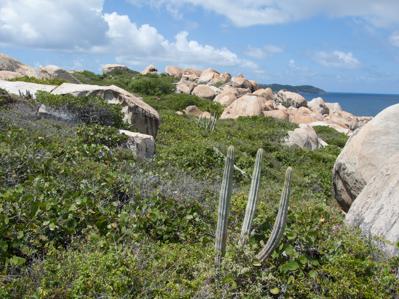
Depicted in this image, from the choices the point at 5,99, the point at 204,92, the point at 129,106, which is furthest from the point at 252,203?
the point at 204,92

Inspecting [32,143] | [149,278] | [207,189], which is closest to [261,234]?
[149,278]

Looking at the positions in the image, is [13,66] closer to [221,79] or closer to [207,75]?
[221,79]

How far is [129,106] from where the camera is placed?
1498 cm

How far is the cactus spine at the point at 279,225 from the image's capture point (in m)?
5.52

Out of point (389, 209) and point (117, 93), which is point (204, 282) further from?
point (117, 93)

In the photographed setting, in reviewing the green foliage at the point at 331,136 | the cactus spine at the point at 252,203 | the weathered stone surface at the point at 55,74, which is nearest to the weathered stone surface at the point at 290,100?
the green foliage at the point at 331,136

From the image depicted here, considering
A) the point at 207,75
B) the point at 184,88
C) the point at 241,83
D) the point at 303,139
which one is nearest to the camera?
the point at 303,139

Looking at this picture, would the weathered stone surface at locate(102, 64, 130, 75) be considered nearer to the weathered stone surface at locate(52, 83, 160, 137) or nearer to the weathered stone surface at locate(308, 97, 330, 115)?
the weathered stone surface at locate(308, 97, 330, 115)

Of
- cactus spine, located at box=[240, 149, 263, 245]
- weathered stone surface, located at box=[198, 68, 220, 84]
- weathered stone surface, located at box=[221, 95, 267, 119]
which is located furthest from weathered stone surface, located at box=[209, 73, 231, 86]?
cactus spine, located at box=[240, 149, 263, 245]

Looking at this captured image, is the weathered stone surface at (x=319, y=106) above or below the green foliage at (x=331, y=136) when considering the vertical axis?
below

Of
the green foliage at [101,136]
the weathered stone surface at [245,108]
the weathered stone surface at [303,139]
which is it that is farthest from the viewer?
the weathered stone surface at [245,108]

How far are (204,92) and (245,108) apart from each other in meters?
11.9

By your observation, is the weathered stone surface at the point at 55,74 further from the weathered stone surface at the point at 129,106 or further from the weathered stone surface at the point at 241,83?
the weathered stone surface at the point at 241,83

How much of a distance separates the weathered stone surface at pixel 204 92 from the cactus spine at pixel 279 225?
37.1 metres
